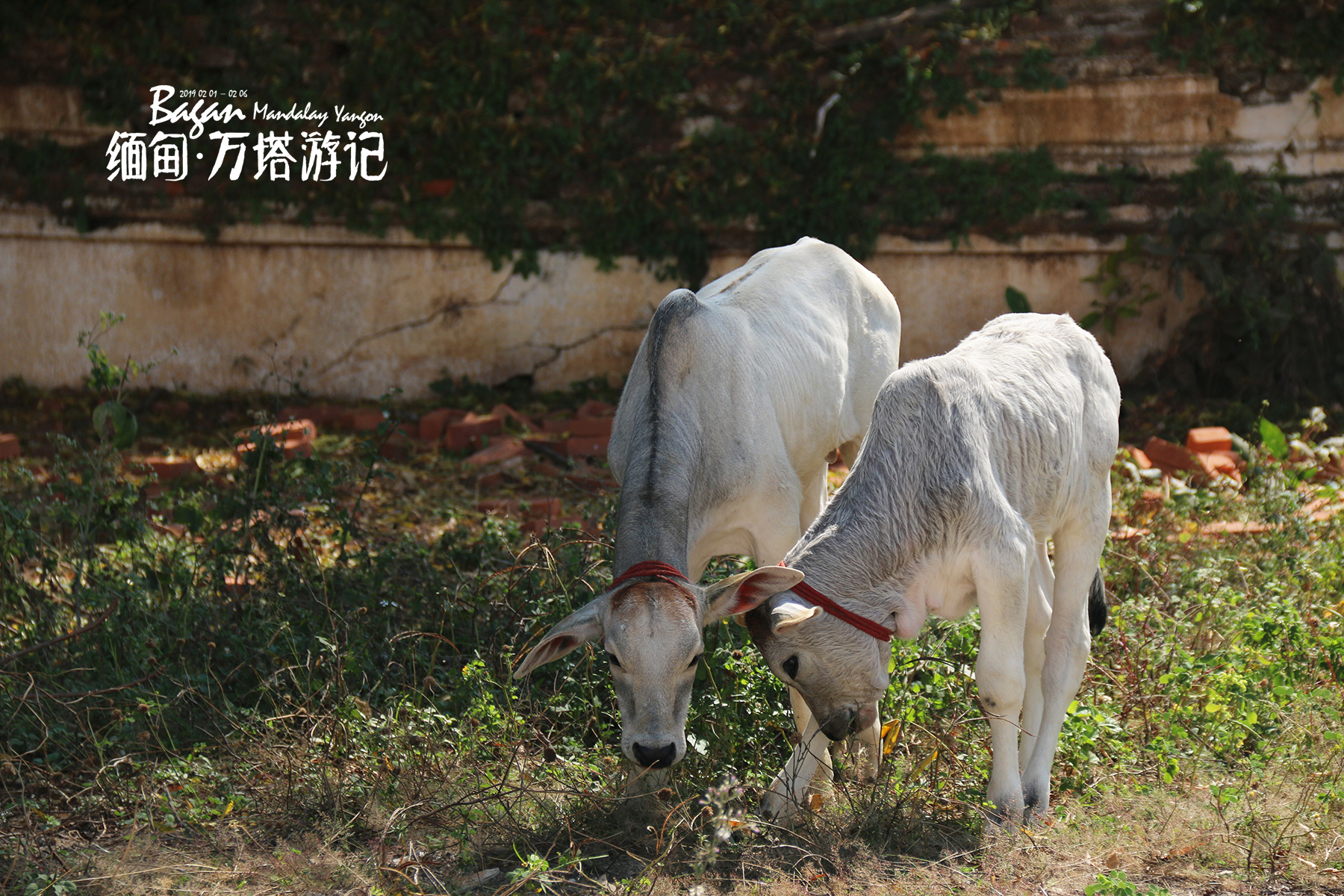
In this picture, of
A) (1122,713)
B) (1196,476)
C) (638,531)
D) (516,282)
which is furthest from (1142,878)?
(516,282)

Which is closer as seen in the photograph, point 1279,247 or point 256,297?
point 1279,247

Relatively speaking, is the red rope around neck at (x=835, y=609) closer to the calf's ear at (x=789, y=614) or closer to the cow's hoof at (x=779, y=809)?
the calf's ear at (x=789, y=614)

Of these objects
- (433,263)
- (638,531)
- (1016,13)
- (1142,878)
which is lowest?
(1142,878)

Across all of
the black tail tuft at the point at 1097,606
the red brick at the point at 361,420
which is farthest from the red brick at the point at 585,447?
the black tail tuft at the point at 1097,606

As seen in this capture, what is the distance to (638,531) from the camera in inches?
147

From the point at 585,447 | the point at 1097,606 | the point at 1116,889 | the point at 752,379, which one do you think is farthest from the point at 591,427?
the point at 1116,889

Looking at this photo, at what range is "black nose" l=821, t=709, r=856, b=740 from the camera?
3594 mm

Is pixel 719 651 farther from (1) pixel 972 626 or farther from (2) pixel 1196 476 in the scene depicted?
(2) pixel 1196 476

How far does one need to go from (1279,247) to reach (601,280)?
4.78m

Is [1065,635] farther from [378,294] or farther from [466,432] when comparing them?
[378,294]

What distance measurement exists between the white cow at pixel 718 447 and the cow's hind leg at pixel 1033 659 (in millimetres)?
613

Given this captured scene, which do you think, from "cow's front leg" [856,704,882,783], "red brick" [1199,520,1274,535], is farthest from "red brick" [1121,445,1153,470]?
"cow's front leg" [856,704,882,783]

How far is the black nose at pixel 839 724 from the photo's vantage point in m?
3.59

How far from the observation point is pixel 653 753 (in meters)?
3.40
